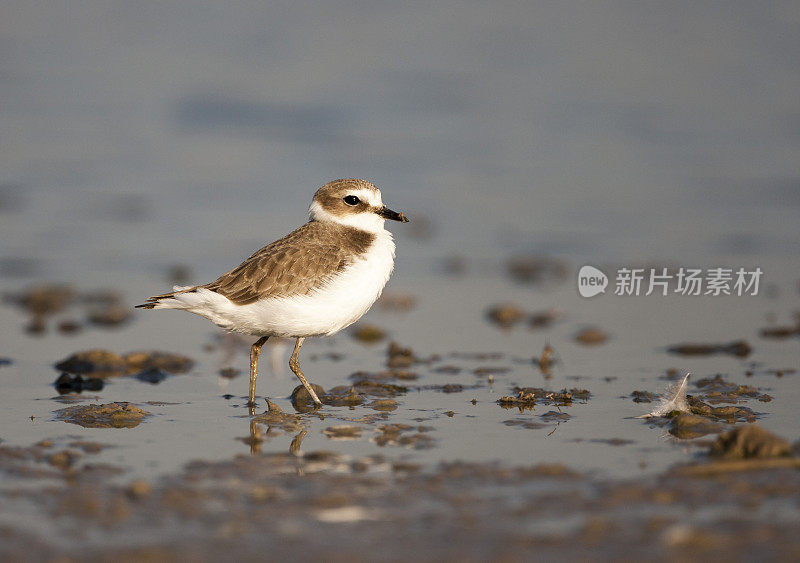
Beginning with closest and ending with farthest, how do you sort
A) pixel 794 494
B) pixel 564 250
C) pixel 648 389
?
pixel 794 494 → pixel 648 389 → pixel 564 250

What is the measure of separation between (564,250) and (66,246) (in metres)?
7.46

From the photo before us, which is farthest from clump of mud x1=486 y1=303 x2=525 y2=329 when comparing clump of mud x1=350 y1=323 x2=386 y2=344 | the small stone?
the small stone

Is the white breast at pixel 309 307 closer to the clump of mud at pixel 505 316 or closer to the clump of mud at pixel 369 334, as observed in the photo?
the clump of mud at pixel 369 334

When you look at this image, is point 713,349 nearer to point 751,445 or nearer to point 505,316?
point 505,316

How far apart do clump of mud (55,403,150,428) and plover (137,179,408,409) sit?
38.3 inches

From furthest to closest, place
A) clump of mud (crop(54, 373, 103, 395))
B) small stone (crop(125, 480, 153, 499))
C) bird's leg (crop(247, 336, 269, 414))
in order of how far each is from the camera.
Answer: clump of mud (crop(54, 373, 103, 395)) < bird's leg (crop(247, 336, 269, 414)) < small stone (crop(125, 480, 153, 499))

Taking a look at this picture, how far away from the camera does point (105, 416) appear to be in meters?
7.39

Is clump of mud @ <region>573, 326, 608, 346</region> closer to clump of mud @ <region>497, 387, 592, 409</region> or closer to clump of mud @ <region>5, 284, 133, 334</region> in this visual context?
clump of mud @ <region>497, 387, 592, 409</region>

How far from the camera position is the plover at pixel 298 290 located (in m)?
8.11

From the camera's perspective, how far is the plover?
8.11m

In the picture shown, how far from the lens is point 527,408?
7762 mm

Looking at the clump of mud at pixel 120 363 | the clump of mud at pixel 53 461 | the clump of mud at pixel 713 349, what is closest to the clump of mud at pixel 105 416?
the clump of mud at pixel 53 461

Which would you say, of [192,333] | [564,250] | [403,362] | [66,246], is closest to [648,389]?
[403,362]

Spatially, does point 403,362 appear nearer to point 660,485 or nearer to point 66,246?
point 660,485
